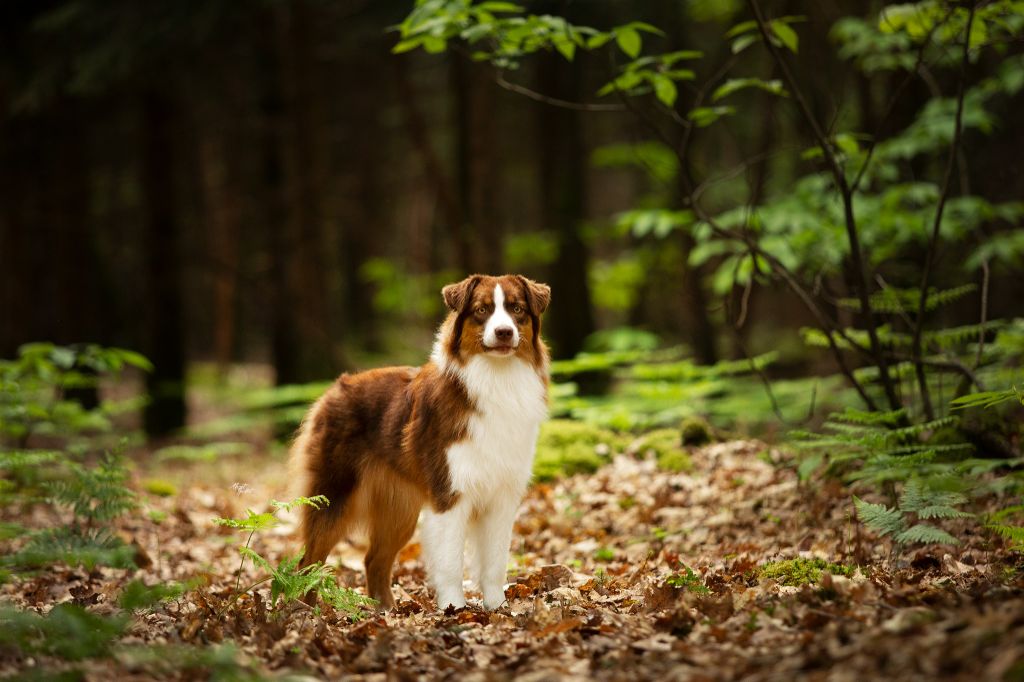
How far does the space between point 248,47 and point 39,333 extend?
6.78 m

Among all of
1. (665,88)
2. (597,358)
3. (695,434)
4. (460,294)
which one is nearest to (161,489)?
(597,358)

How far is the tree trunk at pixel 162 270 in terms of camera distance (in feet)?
47.2

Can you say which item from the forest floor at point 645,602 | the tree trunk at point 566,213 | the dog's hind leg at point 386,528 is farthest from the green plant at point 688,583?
the tree trunk at point 566,213

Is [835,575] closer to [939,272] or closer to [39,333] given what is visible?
[939,272]

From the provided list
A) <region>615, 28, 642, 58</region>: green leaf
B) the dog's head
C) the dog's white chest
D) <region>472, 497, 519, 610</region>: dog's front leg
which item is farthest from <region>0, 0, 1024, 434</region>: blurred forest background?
<region>472, 497, 519, 610</region>: dog's front leg

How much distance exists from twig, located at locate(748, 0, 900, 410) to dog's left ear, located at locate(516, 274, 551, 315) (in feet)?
7.20

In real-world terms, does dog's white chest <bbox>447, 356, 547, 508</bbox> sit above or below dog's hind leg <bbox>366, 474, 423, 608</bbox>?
above

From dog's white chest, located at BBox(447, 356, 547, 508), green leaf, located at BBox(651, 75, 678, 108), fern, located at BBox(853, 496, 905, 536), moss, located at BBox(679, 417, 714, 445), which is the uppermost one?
green leaf, located at BBox(651, 75, 678, 108)

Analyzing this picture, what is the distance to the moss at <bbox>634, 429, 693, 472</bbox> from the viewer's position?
8227mm

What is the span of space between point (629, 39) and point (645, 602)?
3.56 meters

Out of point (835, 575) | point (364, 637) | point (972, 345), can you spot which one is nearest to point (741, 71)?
point (972, 345)

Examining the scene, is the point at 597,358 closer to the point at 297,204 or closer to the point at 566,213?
the point at 566,213

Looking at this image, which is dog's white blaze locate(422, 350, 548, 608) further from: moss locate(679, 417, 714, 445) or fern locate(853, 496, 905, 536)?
moss locate(679, 417, 714, 445)

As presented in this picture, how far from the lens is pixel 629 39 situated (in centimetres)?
591
